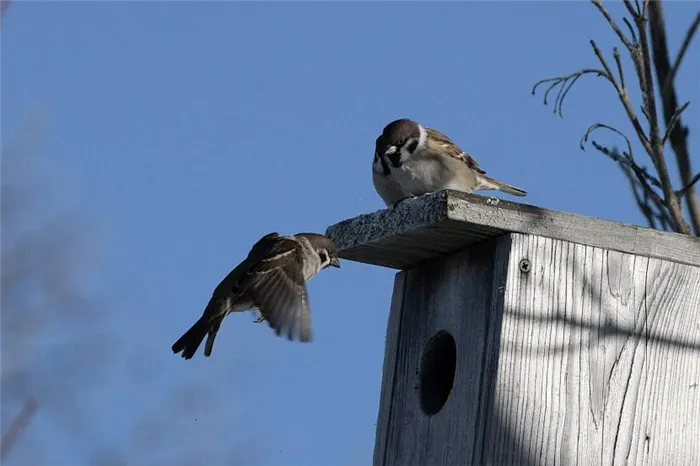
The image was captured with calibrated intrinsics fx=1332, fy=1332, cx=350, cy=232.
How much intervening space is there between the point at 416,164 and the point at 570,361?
5.06ft

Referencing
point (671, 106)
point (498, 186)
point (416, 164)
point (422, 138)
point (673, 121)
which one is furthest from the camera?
point (498, 186)

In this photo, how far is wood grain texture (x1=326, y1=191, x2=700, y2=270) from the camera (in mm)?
3029

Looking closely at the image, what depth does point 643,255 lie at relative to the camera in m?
3.12

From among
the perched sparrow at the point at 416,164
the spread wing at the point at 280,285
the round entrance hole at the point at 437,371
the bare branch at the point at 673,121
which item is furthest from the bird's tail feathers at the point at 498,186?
Result: the round entrance hole at the point at 437,371

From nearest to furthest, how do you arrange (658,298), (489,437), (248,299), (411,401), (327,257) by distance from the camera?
(489,437), (658,298), (411,401), (327,257), (248,299)

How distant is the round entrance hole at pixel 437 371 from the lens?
334 cm

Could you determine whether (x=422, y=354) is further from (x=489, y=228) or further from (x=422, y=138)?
(x=422, y=138)

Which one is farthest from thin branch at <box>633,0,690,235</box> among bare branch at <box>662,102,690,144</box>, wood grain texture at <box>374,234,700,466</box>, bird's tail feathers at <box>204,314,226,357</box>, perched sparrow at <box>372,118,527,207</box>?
bird's tail feathers at <box>204,314,226,357</box>

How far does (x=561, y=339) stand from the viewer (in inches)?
120

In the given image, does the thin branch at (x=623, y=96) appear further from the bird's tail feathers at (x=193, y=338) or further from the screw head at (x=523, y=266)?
the bird's tail feathers at (x=193, y=338)

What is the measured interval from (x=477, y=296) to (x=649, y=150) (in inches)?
27.6

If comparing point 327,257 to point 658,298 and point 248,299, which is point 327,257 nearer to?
point 248,299

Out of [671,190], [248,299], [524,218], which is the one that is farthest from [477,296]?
[248,299]

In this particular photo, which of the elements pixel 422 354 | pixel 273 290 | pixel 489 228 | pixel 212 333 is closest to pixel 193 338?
pixel 212 333
